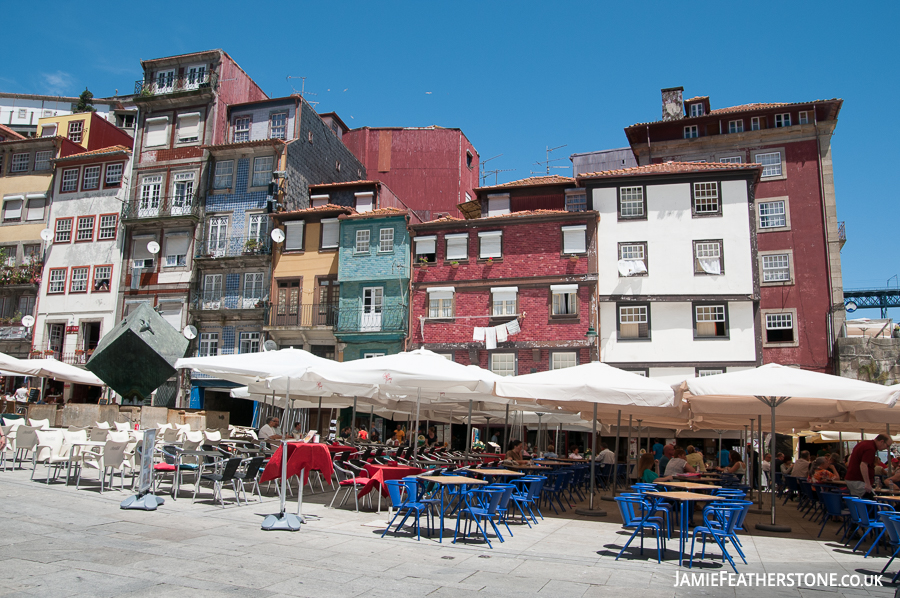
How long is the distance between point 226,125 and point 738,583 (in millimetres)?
37029

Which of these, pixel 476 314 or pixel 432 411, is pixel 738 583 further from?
pixel 476 314

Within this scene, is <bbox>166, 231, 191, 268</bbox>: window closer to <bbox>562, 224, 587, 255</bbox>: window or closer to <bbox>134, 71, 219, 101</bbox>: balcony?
<bbox>134, 71, 219, 101</bbox>: balcony

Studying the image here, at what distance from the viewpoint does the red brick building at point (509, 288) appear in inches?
1222

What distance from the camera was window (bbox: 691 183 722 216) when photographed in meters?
31.3

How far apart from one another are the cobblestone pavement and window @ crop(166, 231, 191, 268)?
2705 cm

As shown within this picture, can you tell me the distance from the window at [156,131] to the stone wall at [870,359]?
118 feet

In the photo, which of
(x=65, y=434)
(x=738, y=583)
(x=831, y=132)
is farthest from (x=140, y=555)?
(x=831, y=132)

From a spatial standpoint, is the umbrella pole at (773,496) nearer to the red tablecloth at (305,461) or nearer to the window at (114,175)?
the red tablecloth at (305,461)

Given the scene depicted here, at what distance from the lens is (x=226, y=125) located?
127 ft

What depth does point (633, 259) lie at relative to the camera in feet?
103

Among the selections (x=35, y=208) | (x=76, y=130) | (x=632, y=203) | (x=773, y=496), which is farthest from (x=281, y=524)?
(x=76, y=130)

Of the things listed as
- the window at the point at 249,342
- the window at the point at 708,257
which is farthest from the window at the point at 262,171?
the window at the point at 708,257

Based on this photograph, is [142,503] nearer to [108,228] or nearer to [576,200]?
[576,200]

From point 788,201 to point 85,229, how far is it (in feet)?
123
